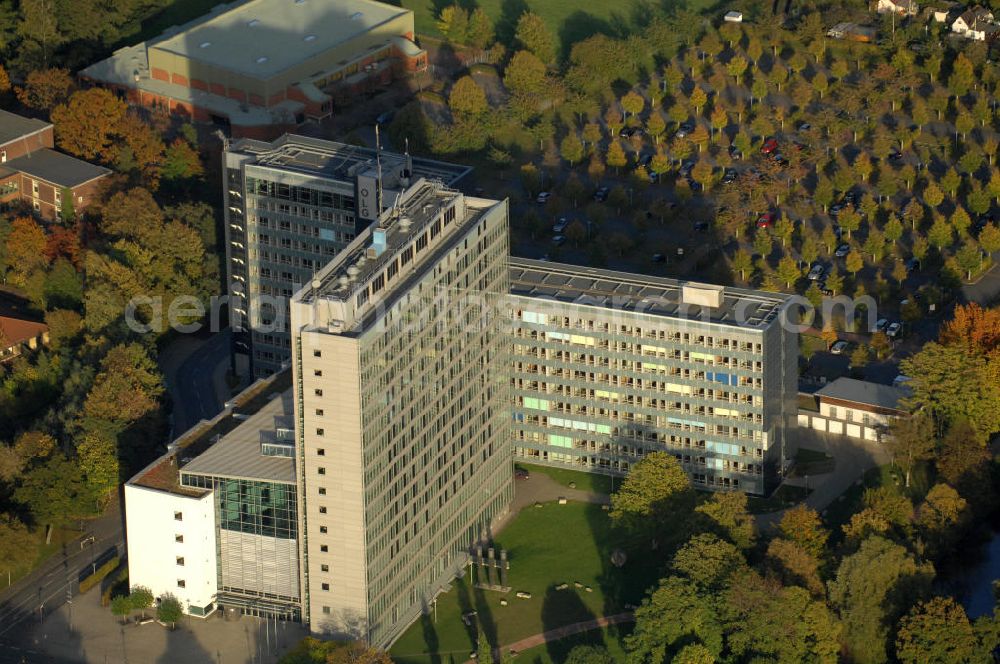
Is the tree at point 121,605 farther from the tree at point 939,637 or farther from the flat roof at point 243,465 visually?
the tree at point 939,637

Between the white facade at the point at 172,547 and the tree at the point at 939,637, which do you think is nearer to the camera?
the tree at the point at 939,637

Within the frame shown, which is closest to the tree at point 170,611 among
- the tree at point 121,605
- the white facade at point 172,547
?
the white facade at point 172,547

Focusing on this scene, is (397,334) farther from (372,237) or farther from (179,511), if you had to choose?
(179,511)

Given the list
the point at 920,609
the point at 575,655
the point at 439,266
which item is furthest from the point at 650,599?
the point at 439,266

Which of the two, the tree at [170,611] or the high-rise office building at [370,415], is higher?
the high-rise office building at [370,415]

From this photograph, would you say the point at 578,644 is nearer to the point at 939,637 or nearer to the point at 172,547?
the point at 939,637

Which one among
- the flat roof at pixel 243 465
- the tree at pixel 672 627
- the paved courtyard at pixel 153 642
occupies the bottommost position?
the paved courtyard at pixel 153 642
